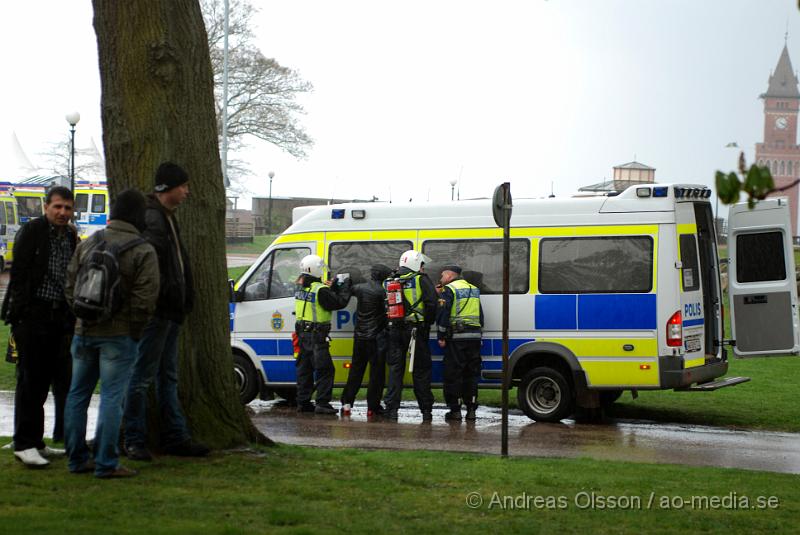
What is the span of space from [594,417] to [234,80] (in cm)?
3919

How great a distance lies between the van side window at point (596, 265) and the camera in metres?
12.8

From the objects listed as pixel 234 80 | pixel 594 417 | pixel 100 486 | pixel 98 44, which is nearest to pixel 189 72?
pixel 98 44

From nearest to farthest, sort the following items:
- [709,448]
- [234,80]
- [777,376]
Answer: [709,448] < [777,376] < [234,80]

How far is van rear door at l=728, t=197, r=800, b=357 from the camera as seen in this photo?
13.6m

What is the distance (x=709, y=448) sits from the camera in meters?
11.3

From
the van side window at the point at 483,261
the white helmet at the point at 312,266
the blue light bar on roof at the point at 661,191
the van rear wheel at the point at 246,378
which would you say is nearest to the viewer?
the blue light bar on roof at the point at 661,191

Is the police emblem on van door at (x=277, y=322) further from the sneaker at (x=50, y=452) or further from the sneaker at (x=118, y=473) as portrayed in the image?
the sneaker at (x=118, y=473)

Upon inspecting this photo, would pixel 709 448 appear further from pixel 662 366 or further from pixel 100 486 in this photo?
pixel 100 486

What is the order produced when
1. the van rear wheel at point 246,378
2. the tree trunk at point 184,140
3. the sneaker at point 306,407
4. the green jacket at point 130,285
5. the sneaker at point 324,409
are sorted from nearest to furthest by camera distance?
the green jacket at point 130,285 < the tree trunk at point 184,140 < the sneaker at point 324,409 < the sneaker at point 306,407 < the van rear wheel at point 246,378

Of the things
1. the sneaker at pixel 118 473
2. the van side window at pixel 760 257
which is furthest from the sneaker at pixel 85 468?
the van side window at pixel 760 257

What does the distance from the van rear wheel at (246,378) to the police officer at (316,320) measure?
90 centimetres

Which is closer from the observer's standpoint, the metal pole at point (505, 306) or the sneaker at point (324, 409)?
the metal pole at point (505, 306)

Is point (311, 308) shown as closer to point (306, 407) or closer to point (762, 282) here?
point (306, 407)

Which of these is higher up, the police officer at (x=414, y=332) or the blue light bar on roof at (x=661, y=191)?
the blue light bar on roof at (x=661, y=191)
